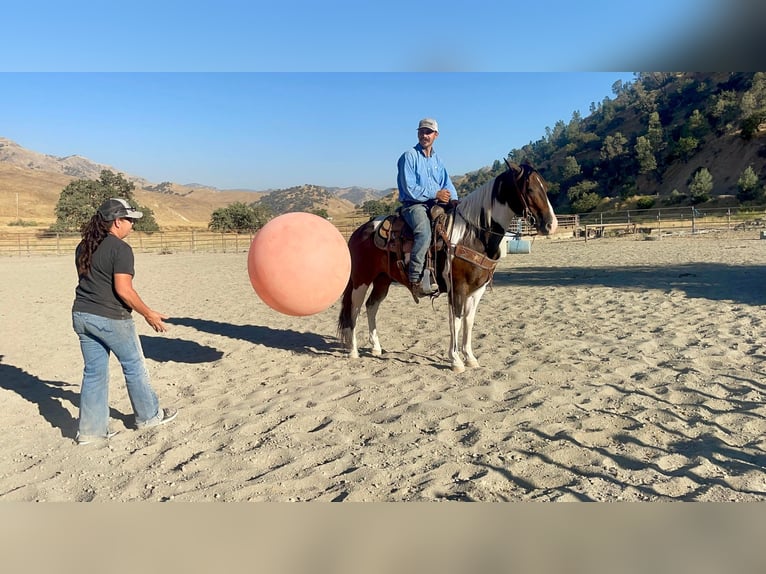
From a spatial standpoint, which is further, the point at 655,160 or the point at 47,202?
the point at 47,202

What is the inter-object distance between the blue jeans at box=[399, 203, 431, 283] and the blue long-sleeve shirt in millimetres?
131

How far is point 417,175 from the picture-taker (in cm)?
527

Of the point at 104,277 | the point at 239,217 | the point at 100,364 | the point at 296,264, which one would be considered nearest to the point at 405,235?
the point at 296,264

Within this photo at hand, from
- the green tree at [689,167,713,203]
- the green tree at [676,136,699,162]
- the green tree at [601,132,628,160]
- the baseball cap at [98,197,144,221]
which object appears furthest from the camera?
the green tree at [601,132,628,160]

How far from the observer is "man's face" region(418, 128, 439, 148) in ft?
17.0

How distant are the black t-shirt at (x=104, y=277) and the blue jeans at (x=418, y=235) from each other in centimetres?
269

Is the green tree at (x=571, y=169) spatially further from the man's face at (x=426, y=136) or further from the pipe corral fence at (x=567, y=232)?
the man's face at (x=426, y=136)

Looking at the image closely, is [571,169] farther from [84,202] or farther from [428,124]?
[428,124]

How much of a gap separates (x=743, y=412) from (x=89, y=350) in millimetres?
4996

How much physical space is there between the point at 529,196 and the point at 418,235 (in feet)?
3.85

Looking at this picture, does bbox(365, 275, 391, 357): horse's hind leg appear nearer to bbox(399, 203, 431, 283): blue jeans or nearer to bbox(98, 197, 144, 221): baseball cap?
bbox(399, 203, 431, 283): blue jeans

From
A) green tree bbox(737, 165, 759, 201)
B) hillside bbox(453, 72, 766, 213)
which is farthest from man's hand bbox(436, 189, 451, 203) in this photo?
green tree bbox(737, 165, 759, 201)

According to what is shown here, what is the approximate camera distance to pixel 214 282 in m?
14.8

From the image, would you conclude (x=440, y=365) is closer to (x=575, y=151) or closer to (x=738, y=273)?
(x=738, y=273)
